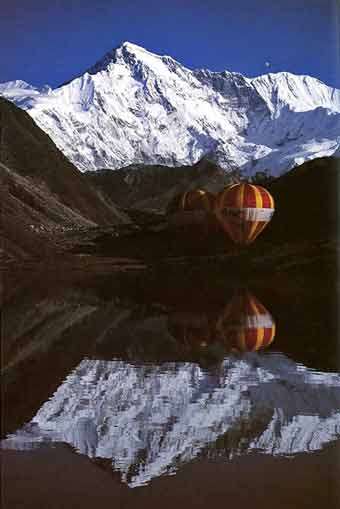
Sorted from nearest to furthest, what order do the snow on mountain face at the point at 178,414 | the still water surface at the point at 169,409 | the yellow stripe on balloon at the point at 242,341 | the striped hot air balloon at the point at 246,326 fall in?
the still water surface at the point at 169,409, the snow on mountain face at the point at 178,414, the yellow stripe on balloon at the point at 242,341, the striped hot air balloon at the point at 246,326

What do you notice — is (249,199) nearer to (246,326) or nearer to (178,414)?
(246,326)

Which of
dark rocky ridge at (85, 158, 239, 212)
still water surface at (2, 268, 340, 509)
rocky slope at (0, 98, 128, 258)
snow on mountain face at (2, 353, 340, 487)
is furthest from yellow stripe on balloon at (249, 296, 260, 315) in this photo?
dark rocky ridge at (85, 158, 239, 212)

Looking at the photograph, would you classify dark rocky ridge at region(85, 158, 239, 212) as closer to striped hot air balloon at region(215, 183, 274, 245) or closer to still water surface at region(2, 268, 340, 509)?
striped hot air balloon at region(215, 183, 274, 245)

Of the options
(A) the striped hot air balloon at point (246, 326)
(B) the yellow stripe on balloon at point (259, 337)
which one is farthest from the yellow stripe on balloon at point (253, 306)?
(B) the yellow stripe on balloon at point (259, 337)

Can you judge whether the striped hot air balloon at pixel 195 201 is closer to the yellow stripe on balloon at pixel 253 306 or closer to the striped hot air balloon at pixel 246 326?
the yellow stripe on balloon at pixel 253 306

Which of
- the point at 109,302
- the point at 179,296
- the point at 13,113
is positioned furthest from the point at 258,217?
the point at 13,113

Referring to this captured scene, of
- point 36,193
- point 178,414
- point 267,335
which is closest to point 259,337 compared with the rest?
point 267,335

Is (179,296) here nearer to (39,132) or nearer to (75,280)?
(75,280)
